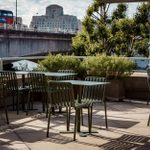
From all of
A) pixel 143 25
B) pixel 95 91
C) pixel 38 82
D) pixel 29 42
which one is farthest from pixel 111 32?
pixel 95 91

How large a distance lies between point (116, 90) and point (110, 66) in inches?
25.5

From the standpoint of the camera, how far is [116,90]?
38.3 feet

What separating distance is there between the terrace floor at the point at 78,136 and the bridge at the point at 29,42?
34.0 m

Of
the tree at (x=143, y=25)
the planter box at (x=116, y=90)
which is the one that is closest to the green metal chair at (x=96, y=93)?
the planter box at (x=116, y=90)

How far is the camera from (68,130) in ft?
25.2

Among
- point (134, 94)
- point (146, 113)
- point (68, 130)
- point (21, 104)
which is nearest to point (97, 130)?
point (68, 130)

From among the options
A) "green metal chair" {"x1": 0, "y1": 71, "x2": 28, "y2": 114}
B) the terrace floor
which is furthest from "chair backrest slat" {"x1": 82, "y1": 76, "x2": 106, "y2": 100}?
"green metal chair" {"x1": 0, "y1": 71, "x2": 28, "y2": 114}

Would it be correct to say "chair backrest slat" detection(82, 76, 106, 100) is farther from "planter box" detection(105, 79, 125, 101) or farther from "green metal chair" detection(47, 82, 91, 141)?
"planter box" detection(105, 79, 125, 101)

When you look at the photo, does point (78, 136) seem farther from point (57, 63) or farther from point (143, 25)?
point (143, 25)

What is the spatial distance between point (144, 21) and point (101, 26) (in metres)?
3.53

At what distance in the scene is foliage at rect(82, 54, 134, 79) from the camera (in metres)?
11.7

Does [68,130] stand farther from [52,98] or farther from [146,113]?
[146,113]

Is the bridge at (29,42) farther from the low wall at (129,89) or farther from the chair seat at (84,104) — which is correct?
the chair seat at (84,104)

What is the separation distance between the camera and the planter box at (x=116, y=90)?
38.3 feet
